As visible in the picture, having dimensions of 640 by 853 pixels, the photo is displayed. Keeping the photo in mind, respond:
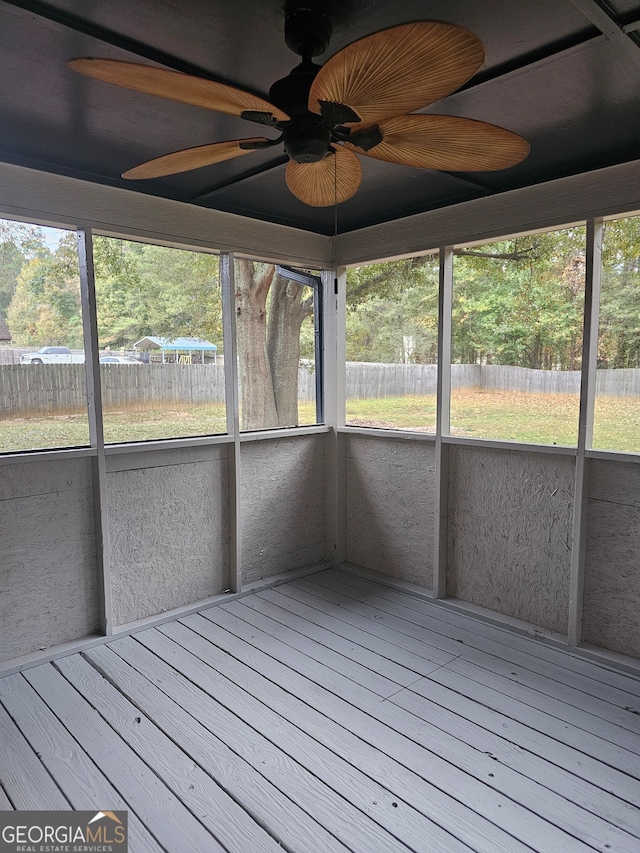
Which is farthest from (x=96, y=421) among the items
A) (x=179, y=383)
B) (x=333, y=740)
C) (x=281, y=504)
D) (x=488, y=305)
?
(x=488, y=305)

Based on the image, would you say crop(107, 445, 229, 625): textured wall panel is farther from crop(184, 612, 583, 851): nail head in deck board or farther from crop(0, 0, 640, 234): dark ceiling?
crop(0, 0, 640, 234): dark ceiling

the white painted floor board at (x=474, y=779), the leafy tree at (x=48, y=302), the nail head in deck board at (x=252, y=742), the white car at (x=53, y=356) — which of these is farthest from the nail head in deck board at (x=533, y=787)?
the leafy tree at (x=48, y=302)

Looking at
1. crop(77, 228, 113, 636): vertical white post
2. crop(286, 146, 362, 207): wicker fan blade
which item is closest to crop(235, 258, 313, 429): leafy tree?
crop(77, 228, 113, 636): vertical white post

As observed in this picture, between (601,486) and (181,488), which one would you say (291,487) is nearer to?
(181,488)

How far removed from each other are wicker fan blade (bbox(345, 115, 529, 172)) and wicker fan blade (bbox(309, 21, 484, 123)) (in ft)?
0.30

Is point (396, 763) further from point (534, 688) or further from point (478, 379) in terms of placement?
point (478, 379)

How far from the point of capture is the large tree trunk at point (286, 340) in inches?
147

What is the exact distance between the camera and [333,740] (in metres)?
2.15

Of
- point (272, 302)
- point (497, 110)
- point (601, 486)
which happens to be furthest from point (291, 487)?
point (497, 110)

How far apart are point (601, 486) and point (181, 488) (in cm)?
229

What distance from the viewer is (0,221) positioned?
2.55 m

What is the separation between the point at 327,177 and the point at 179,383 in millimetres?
1720

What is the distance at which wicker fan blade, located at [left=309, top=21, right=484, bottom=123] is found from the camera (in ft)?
3.50

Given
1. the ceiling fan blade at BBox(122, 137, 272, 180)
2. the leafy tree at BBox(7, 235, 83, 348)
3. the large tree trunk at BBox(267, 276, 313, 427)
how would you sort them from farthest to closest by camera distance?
the large tree trunk at BBox(267, 276, 313, 427), the leafy tree at BBox(7, 235, 83, 348), the ceiling fan blade at BBox(122, 137, 272, 180)
